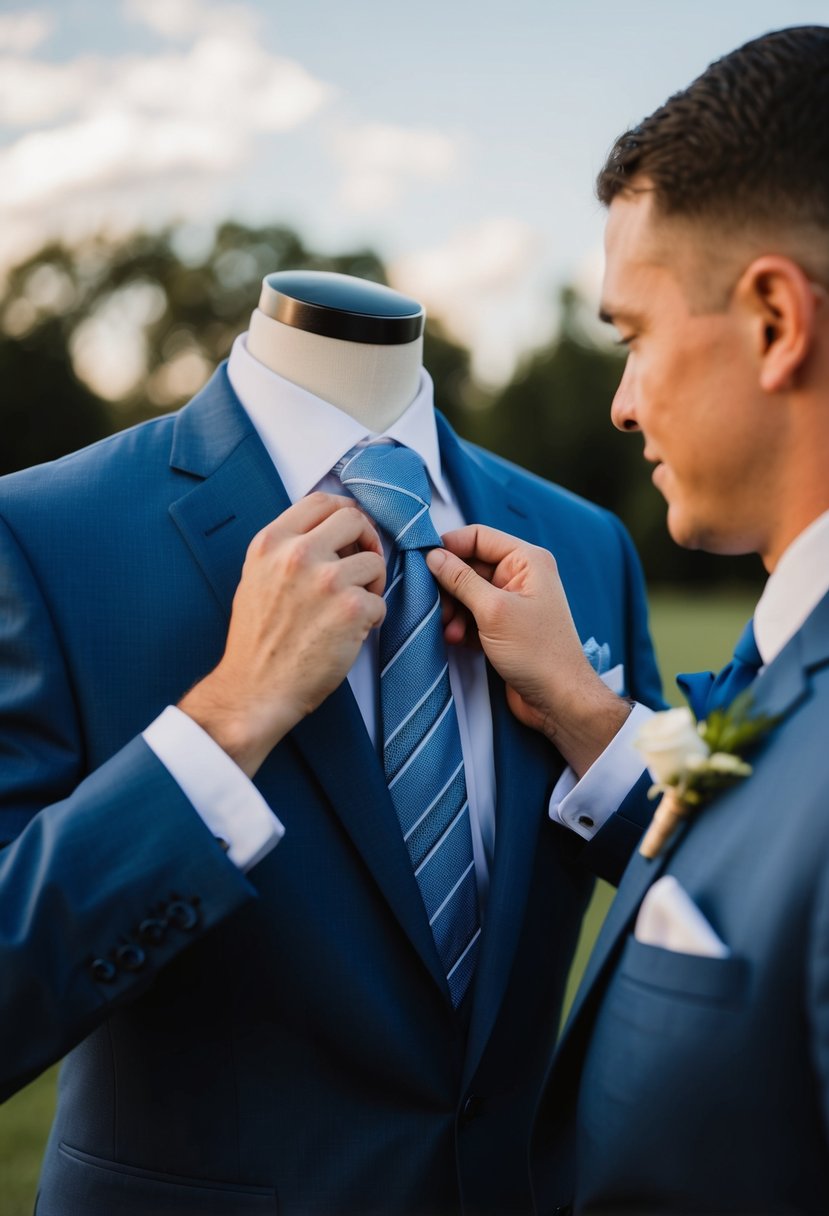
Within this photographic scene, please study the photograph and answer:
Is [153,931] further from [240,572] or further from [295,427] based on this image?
[295,427]

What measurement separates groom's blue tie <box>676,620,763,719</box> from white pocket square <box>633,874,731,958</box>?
1.29 ft

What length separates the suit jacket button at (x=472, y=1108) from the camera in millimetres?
1853

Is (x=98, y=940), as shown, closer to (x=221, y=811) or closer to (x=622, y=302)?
(x=221, y=811)

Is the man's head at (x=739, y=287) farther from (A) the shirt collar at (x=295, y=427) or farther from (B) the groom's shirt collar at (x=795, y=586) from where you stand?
(A) the shirt collar at (x=295, y=427)

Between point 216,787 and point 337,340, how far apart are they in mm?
869

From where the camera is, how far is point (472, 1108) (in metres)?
1.87

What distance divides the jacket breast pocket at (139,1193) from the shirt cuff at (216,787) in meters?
0.57

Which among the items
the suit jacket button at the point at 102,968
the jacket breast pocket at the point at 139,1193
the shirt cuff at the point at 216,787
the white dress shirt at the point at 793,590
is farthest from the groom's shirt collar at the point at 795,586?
the jacket breast pocket at the point at 139,1193

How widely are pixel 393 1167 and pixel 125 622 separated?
968 millimetres

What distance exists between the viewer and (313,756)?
1.84m

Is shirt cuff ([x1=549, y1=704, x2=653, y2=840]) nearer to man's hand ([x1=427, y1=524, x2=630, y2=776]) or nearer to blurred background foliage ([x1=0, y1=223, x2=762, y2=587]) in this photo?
man's hand ([x1=427, y1=524, x2=630, y2=776])

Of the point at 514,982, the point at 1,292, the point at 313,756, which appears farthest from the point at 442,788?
the point at 1,292

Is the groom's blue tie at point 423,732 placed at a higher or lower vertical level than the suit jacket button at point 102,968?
higher

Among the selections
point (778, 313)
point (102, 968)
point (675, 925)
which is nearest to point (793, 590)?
point (778, 313)
